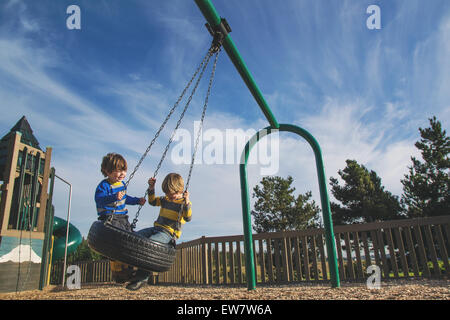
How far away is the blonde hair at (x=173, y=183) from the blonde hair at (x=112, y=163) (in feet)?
1.37

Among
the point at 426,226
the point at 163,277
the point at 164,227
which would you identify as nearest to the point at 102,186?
the point at 164,227

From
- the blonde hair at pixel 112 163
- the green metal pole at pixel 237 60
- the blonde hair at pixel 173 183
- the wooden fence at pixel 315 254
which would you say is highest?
the green metal pole at pixel 237 60

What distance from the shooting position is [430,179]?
18.1m

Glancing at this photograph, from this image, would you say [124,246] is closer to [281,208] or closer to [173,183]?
[173,183]

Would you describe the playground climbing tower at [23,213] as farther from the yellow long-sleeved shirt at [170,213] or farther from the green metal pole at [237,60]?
the green metal pole at [237,60]

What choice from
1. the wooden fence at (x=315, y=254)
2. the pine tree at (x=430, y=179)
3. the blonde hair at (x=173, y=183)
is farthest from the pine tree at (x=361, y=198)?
the blonde hair at (x=173, y=183)

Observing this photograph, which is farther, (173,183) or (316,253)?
(316,253)

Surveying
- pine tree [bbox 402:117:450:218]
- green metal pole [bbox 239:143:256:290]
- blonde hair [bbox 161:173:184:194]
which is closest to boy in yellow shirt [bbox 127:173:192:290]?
blonde hair [bbox 161:173:184:194]

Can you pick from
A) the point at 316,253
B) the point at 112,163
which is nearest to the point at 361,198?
the point at 316,253

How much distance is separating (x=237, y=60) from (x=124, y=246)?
9.87 ft

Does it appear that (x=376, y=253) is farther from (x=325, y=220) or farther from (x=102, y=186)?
(x=102, y=186)

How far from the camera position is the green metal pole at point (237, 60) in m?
3.15
